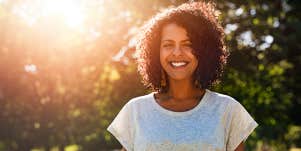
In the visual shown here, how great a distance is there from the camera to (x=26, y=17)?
15.4 meters

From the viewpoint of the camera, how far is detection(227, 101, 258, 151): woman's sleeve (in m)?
3.23

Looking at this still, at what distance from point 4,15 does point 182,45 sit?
12.5 m

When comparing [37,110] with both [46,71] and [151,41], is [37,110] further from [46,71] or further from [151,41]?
[151,41]

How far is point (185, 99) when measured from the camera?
338 cm

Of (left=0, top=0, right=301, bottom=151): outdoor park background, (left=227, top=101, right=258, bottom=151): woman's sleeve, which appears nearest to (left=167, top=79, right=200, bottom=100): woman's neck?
(left=227, top=101, right=258, bottom=151): woman's sleeve

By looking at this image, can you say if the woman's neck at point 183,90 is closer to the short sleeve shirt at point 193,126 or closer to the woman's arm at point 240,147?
the short sleeve shirt at point 193,126

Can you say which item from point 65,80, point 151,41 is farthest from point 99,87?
point 151,41

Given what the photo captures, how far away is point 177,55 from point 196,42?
140 millimetres

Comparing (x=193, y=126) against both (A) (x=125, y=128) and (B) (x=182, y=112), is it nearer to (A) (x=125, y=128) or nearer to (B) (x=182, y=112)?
(B) (x=182, y=112)

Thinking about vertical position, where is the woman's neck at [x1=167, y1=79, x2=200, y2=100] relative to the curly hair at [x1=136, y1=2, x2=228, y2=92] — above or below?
below

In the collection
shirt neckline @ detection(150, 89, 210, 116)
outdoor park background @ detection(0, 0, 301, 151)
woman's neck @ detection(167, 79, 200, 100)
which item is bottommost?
outdoor park background @ detection(0, 0, 301, 151)

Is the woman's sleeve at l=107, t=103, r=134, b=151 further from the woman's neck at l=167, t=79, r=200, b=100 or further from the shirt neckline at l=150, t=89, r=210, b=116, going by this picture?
the woman's neck at l=167, t=79, r=200, b=100

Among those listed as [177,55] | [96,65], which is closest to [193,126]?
[177,55]

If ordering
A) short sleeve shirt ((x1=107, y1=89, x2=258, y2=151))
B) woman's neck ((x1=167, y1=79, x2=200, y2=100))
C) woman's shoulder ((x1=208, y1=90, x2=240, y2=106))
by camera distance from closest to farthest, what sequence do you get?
short sleeve shirt ((x1=107, y1=89, x2=258, y2=151)) → woman's shoulder ((x1=208, y1=90, x2=240, y2=106)) → woman's neck ((x1=167, y1=79, x2=200, y2=100))
